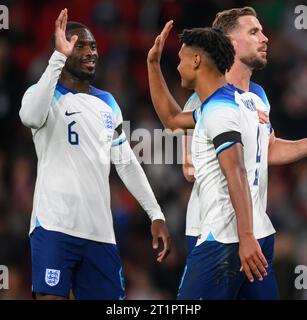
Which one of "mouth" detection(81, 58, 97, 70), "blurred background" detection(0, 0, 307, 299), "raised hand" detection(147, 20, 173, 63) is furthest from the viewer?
"blurred background" detection(0, 0, 307, 299)

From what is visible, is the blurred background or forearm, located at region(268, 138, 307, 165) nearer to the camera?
forearm, located at region(268, 138, 307, 165)

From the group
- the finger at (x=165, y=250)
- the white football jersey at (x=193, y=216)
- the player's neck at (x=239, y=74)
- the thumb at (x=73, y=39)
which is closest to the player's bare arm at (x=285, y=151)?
the player's neck at (x=239, y=74)

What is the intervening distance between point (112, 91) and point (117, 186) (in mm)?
1108

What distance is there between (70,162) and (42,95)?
463 millimetres

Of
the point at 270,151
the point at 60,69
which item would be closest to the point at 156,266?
the point at 270,151

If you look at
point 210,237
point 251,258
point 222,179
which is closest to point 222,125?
point 222,179

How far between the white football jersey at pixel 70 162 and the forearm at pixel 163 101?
1.40ft

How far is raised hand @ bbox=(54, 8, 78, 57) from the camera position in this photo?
202 inches

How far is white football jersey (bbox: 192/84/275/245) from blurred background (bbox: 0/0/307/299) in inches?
124

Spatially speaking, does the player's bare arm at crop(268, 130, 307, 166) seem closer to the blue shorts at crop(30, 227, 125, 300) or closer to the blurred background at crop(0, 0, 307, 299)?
the blue shorts at crop(30, 227, 125, 300)

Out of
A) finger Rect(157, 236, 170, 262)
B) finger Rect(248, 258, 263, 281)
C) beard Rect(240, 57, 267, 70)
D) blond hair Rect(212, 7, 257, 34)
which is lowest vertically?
finger Rect(157, 236, 170, 262)

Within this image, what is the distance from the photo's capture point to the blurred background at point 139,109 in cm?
828

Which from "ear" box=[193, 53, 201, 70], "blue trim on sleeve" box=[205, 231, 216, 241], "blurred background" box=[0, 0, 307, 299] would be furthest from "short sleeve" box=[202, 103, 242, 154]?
"blurred background" box=[0, 0, 307, 299]

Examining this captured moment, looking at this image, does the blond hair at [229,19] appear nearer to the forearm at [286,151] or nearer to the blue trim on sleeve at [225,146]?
the forearm at [286,151]
